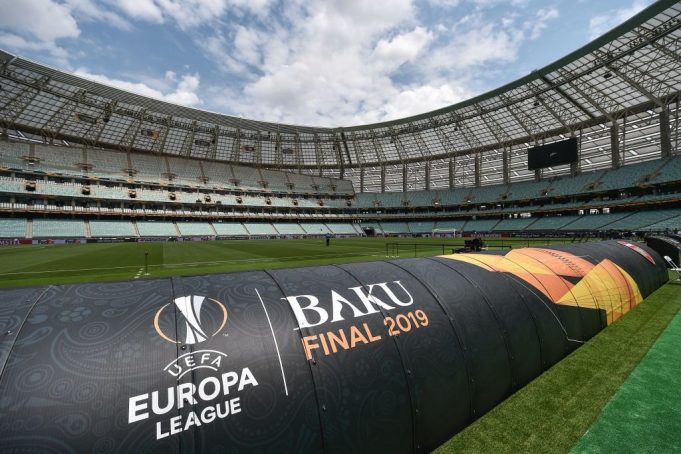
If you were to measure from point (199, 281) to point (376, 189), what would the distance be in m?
95.3

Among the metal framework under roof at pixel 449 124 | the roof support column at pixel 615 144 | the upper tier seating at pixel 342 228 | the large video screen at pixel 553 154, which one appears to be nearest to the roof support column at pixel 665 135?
the metal framework under roof at pixel 449 124

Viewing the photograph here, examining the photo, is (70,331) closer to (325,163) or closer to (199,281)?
(199,281)

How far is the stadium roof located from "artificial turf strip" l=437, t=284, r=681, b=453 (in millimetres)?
43823

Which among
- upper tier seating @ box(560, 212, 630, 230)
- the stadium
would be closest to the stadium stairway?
the stadium

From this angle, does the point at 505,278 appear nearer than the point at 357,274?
No

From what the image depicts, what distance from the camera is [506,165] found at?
69500 millimetres

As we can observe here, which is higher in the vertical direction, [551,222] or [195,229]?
[195,229]

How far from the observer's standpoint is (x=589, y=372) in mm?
5461

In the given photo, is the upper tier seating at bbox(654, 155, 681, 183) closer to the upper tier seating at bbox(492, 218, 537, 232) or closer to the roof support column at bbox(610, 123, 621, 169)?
the roof support column at bbox(610, 123, 621, 169)

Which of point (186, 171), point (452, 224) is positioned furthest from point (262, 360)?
point (186, 171)

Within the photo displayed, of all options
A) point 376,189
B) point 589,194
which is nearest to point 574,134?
point 589,194

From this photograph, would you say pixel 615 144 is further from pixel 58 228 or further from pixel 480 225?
pixel 58 228

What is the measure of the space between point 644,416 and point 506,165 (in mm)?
75554

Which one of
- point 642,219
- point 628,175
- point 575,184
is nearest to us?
point 642,219
